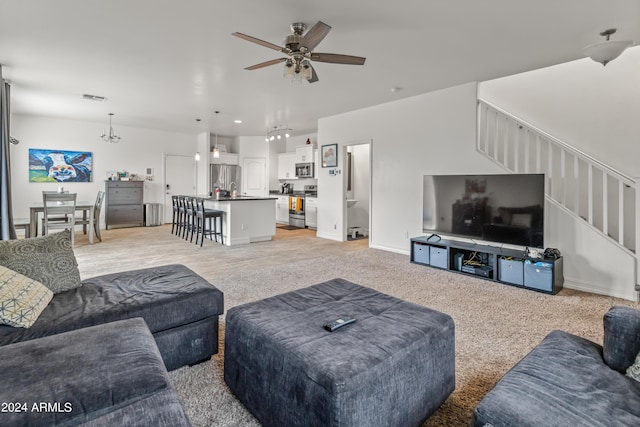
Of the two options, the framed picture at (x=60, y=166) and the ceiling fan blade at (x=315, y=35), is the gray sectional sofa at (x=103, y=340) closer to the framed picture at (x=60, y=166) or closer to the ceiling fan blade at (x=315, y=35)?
the ceiling fan blade at (x=315, y=35)

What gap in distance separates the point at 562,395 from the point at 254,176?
972 centimetres

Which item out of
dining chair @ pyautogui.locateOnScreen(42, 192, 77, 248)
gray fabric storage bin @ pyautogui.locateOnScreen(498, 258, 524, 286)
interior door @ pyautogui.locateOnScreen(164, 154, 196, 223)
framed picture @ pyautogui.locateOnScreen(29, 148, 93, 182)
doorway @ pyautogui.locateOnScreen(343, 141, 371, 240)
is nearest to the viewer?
gray fabric storage bin @ pyautogui.locateOnScreen(498, 258, 524, 286)

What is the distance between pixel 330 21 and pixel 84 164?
7.79m

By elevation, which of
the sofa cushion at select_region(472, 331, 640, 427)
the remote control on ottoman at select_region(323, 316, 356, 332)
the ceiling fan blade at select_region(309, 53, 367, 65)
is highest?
the ceiling fan blade at select_region(309, 53, 367, 65)

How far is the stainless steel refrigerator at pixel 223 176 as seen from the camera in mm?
9523

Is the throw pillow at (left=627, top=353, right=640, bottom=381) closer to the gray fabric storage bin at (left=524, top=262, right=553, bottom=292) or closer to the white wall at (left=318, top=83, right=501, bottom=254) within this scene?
the gray fabric storage bin at (left=524, top=262, right=553, bottom=292)

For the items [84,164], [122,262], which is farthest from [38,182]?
[122,262]

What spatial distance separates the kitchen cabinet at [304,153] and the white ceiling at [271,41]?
123 inches

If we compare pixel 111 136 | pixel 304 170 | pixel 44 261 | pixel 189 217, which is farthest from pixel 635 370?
pixel 111 136

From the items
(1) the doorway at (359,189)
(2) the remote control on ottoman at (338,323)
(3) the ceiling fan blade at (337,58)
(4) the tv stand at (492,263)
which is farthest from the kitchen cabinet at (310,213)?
(2) the remote control on ottoman at (338,323)

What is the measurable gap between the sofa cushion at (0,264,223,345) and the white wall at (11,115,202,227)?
7226mm

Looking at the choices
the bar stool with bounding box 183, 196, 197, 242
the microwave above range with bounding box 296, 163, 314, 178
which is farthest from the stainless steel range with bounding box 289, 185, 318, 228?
the bar stool with bounding box 183, 196, 197, 242

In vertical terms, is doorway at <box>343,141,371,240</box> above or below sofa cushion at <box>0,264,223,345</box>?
above

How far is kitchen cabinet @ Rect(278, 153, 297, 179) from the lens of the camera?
969cm
